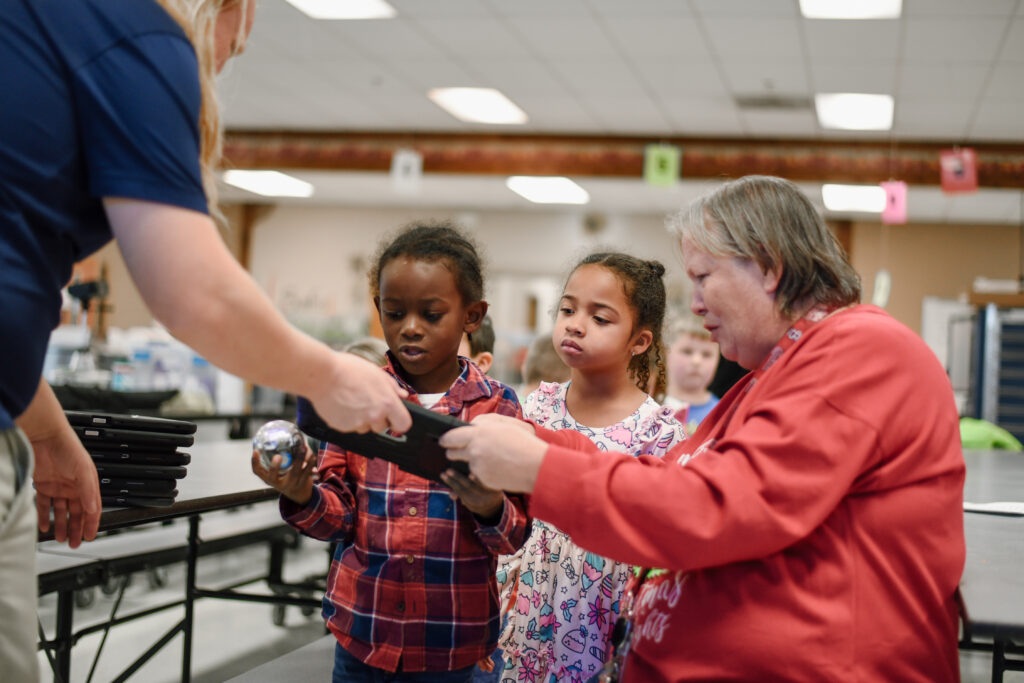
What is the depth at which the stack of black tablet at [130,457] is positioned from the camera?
164cm

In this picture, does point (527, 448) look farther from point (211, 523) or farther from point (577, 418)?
point (211, 523)

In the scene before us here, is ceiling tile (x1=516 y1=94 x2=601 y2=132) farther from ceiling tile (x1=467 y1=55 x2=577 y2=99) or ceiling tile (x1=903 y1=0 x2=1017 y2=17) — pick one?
ceiling tile (x1=903 y1=0 x2=1017 y2=17)

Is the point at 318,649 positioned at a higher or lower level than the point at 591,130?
lower

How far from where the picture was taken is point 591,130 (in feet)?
27.6

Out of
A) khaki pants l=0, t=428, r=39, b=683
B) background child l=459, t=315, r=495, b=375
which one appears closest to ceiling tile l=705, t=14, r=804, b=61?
background child l=459, t=315, r=495, b=375

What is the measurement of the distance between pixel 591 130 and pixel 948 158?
3.00m

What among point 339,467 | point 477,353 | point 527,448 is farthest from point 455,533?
point 477,353

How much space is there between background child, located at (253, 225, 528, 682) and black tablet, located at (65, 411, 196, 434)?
0.32m

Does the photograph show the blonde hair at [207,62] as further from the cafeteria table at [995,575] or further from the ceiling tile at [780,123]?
the ceiling tile at [780,123]

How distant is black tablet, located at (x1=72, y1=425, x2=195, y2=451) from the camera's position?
64.8 inches

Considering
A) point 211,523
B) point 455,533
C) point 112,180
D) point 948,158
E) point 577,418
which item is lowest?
point 211,523

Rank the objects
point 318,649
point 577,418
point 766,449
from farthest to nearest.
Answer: point 318,649 → point 577,418 → point 766,449

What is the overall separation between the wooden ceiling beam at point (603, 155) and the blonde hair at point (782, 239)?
281 inches

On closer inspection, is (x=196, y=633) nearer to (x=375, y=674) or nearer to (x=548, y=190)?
(x=375, y=674)
